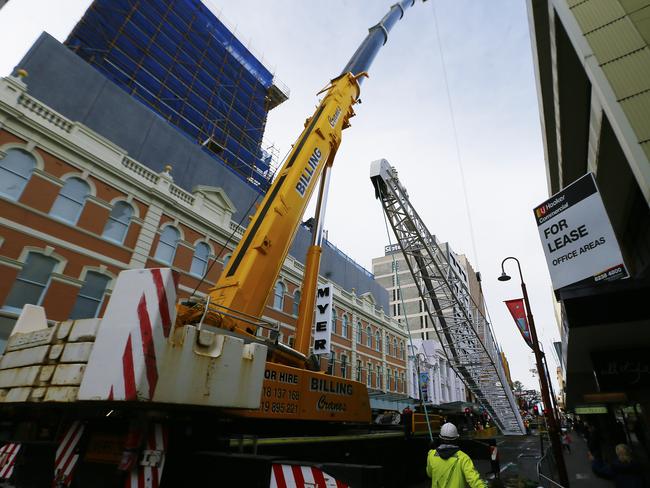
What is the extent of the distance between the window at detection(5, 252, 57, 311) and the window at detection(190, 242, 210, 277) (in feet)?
22.5

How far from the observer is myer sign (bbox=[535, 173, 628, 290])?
5.75 metres

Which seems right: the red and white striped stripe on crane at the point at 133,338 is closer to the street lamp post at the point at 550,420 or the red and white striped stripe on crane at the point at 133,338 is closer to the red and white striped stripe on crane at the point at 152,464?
the red and white striped stripe on crane at the point at 152,464

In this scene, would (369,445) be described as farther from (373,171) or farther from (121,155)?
(121,155)

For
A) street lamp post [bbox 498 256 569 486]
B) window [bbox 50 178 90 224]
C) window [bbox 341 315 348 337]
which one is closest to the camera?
street lamp post [bbox 498 256 569 486]

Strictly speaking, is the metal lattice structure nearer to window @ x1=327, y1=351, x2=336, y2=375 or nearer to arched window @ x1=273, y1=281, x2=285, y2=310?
window @ x1=327, y1=351, x2=336, y2=375

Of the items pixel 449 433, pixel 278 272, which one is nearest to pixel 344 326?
pixel 278 272

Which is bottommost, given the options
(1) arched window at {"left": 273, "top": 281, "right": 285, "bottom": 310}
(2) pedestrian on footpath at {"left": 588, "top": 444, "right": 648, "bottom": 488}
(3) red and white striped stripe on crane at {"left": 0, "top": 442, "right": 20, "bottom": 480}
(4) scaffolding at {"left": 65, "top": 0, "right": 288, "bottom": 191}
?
(3) red and white striped stripe on crane at {"left": 0, "top": 442, "right": 20, "bottom": 480}

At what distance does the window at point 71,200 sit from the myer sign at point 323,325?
13348 millimetres

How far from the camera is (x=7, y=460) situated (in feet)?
18.6

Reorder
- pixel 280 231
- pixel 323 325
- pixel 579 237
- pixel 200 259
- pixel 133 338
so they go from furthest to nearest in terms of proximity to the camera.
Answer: pixel 323 325 → pixel 200 259 → pixel 280 231 → pixel 579 237 → pixel 133 338

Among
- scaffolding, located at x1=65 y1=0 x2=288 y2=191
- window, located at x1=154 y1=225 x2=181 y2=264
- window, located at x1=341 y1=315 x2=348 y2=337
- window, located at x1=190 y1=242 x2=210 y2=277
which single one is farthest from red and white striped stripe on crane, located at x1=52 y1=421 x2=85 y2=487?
window, located at x1=341 y1=315 x2=348 y2=337

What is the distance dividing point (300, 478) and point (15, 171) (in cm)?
1800

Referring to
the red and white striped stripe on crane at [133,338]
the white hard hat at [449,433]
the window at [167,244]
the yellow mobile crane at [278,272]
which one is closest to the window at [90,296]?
the window at [167,244]

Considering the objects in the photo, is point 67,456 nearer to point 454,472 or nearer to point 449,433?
point 454,472
